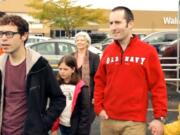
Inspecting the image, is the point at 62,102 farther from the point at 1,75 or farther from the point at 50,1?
the point at 50,1

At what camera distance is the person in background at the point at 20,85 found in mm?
3719

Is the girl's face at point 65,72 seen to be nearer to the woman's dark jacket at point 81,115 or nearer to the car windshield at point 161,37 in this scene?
the woman's dark jacket at point 81,115

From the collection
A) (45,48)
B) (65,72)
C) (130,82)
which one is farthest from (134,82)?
(45,48)

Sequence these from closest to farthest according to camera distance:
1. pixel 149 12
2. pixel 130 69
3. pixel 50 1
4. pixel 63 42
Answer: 1. pixel 130 69
2. pixel 63 42
3. pixel 50 1
4. pixel 149 12

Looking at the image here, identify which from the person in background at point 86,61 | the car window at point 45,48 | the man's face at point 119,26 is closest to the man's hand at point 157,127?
the man's face at point 119,26

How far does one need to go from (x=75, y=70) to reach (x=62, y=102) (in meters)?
1.52

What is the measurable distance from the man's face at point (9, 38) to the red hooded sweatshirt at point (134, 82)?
49.5 inches

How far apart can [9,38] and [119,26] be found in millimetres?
1313

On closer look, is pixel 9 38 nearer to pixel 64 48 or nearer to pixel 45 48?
pixel 64 48

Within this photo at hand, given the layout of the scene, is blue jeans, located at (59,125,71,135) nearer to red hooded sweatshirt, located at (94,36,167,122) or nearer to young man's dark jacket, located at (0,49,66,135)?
red hooded sweatshirt, located at (94,36,167,122)

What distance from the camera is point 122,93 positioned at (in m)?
4.72

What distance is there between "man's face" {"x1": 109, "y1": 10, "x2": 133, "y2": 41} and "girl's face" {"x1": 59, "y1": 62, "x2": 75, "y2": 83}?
2.67ft

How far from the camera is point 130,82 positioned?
469 centimetres

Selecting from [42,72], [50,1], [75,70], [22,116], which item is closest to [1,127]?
[22,116]
